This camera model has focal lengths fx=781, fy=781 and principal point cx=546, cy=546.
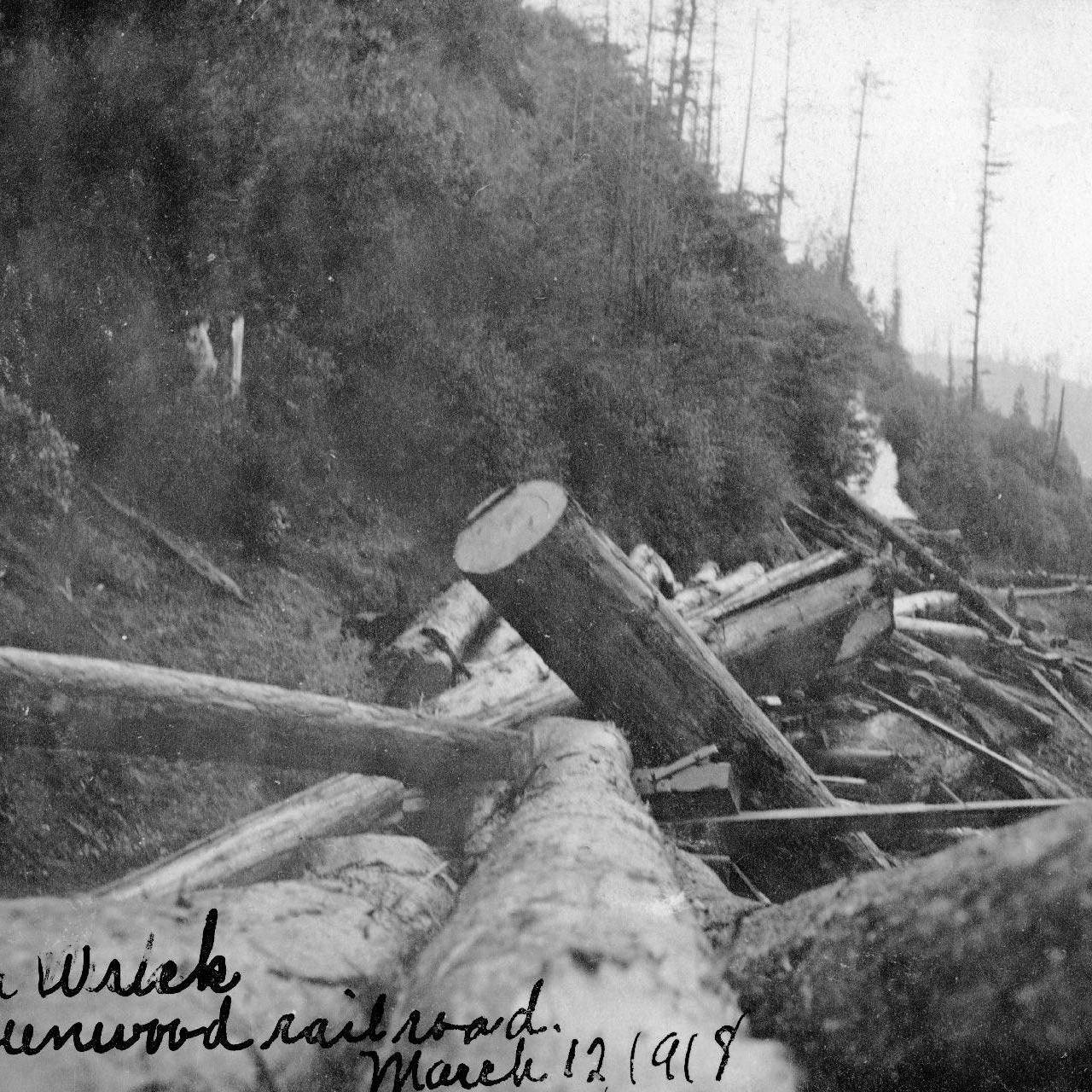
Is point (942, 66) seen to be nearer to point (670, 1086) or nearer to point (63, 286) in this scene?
point (670, 1086)

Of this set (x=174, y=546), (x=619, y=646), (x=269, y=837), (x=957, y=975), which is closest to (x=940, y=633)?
(x=619, y=646)

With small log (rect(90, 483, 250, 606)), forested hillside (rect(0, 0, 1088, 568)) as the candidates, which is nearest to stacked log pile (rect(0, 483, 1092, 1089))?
small log (rect(90, 483, 250, 606))

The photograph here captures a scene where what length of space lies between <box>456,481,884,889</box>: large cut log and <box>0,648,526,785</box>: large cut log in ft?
1.79

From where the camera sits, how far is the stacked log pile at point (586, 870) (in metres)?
1.27

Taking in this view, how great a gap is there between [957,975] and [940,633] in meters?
7.40

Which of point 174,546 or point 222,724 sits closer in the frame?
point 222,724

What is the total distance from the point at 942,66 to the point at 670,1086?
Result: 4.70 meters

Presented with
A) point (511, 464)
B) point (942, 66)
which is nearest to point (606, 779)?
point (942, 66)

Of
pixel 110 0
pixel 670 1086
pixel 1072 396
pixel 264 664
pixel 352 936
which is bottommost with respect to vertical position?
pixel 1072 396

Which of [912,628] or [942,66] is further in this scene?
[912,628]

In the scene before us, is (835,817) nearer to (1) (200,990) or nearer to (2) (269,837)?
(2) (269,837)

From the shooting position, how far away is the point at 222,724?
270 cm

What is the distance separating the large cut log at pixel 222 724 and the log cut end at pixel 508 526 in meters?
0.70

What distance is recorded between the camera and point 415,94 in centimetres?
872
